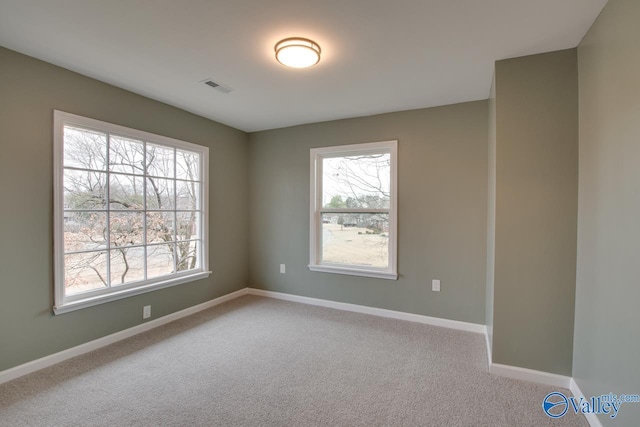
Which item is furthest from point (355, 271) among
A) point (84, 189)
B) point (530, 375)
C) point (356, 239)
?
point (84, 189)

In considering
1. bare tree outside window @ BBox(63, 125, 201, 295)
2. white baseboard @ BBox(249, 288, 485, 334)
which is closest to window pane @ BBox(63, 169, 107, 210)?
bare tree outside window @ BBox(63, 125, 201, 295)

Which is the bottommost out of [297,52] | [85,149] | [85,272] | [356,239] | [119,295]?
[119,295]

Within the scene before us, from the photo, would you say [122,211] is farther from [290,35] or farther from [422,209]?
[422,209]

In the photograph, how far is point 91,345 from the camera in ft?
8.71

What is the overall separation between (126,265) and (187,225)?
33.1 inches

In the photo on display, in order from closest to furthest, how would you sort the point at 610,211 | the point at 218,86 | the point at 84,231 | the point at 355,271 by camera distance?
the point at 610,211 → the point at 84,231 → the point at 218,86 → the point at 355,271

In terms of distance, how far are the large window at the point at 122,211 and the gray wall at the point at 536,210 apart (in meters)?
3.30

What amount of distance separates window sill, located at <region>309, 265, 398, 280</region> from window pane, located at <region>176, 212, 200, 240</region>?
1.60 metres

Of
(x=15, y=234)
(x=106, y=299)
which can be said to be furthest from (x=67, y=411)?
(x=15, y=234)

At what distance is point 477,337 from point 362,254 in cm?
153

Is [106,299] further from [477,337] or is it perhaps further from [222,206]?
[477,337]

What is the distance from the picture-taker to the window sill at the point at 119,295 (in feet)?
8.08

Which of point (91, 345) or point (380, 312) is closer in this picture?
point (91, 345)

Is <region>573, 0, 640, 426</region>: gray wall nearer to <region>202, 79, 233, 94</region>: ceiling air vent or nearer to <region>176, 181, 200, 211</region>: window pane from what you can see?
<region>202, 79, 233, 94</region>: ceiling air vent
